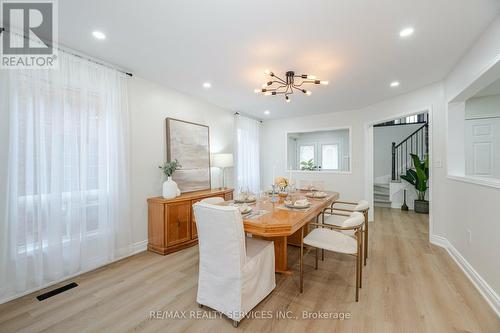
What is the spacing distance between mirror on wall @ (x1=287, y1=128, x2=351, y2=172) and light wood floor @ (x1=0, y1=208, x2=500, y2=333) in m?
5.57

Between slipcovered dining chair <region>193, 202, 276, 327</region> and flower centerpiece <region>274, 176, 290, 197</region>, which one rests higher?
flower centerpiece <region>274, 176, 290, 197</region>

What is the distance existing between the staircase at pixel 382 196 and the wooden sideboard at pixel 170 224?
5.55 meters

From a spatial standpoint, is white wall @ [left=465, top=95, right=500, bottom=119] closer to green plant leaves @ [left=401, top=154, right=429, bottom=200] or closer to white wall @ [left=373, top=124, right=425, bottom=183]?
green plant leaves @ [left=401, top=154, right=429, bottom=200]

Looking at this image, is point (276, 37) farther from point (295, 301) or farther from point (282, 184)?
point (295, 301)

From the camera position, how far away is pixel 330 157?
8.47 metres

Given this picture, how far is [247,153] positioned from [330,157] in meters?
4.32

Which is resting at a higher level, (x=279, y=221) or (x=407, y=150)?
(x=407, y=150)

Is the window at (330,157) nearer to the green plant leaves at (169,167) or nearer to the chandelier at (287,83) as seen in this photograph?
the chandelier at (287,83)

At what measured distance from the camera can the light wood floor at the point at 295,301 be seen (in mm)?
1719

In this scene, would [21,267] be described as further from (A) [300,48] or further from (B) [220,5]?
(A) [300,48]

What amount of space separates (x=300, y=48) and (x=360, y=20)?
25.1 inches

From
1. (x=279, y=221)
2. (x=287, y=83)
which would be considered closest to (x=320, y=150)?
(x=287, y=83)

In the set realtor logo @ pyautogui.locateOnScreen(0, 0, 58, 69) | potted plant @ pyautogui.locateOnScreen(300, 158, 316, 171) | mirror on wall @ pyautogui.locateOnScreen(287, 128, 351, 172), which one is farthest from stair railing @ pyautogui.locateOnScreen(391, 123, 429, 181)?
realtor logo @ pyautogui.locateOnScreen(0, 0, 58, 69)

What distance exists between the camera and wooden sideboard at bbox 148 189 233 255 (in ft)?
10.0
